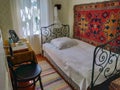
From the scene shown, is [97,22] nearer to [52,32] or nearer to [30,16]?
[52,32]

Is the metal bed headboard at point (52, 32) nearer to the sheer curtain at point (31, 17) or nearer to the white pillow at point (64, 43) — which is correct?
the sheer curtain at point (31, 17)

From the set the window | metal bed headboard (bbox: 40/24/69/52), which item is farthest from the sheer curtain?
metal bed headboard (bbox: 40/24/69/52)

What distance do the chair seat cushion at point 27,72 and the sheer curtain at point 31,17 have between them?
5.04 feet

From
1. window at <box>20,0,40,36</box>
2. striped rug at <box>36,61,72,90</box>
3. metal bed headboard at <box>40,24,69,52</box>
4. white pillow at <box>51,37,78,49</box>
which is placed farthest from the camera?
metal bed headboard at <box>40,24,69,52</box>

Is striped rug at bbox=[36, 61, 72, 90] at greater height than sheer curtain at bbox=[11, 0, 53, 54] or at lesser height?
lesser

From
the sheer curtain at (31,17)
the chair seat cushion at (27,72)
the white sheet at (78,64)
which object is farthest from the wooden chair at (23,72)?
the sheer curtain at (31,17)

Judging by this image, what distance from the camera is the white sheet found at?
5.53 feet

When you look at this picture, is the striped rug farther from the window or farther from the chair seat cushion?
the window

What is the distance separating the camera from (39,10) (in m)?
3.38

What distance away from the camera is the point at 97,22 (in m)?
2.75

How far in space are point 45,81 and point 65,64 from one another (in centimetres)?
60

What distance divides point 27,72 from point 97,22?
1.91m

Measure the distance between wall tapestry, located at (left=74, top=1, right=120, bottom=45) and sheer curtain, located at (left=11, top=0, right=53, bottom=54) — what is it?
0.84 m

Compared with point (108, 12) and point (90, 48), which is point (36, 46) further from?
point (108, 12)
